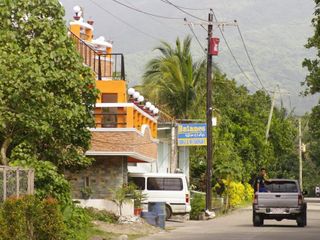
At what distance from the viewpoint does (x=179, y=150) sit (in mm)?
60125

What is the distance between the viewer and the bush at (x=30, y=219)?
1995 cm

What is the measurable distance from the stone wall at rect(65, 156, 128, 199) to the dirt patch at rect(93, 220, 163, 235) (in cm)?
397

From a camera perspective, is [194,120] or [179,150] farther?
[179,150]

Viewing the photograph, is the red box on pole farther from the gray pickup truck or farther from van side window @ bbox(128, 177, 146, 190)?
the gray pickup truck

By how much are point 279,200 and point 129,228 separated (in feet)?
21.6

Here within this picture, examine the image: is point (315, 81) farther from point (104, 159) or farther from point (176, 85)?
point (104, 159)

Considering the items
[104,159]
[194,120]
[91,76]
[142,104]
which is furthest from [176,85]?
[91,76]

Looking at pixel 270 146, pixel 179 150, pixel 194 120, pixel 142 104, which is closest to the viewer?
pixel 142 104

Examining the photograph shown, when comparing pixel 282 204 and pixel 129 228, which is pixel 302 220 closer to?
pixel 282 204

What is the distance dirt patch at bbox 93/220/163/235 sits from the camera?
3203 cm

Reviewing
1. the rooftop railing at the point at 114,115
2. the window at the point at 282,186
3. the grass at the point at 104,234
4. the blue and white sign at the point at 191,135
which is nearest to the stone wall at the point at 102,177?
the rooftop railing at the point at 114,115

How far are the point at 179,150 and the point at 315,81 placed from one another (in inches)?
568

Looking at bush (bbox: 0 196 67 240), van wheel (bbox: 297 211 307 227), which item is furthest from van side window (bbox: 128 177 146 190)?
bush (bbox: 0 196 67 240)

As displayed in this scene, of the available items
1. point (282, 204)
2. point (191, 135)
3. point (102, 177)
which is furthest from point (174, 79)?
point (282, 204)
